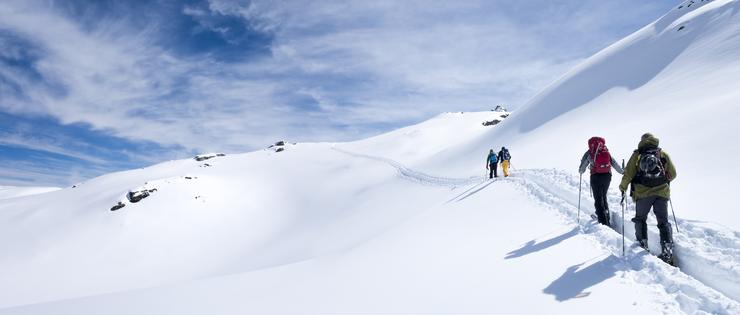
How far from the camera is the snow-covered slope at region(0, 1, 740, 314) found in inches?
241

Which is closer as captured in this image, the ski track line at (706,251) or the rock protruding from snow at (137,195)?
the ski track line at (706,251)

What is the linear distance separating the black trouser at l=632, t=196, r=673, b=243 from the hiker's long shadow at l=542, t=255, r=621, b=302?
0.89 m

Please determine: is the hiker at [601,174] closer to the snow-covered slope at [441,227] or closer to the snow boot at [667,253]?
the snow-covered slope at [441,227]

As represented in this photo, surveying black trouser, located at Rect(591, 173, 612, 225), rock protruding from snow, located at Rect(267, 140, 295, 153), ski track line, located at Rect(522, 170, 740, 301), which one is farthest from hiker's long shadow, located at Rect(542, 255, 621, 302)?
rock protruding from snow, located at Rect(267, 140, 295, 153)

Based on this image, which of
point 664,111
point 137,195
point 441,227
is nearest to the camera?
point 441,227

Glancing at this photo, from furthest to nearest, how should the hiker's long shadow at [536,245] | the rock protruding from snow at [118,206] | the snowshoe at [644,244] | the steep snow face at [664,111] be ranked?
1. the rock protruding from snow at [118,206]
2. the steep snow face at [664,111]
3. the hiker's long shadow at [536,245]
4. the snowshoe at [644,244]

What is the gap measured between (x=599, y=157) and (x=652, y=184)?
90.3 inches

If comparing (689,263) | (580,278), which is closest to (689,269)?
(689,263)

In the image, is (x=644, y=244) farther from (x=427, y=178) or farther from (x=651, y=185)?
(x=427, y=178)

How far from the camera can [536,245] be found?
807cm

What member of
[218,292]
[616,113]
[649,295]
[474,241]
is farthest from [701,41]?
[218,292]

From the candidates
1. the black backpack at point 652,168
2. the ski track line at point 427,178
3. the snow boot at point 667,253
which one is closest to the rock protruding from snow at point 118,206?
the ski track line at point 427,178

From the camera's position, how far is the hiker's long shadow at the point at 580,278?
5488mm

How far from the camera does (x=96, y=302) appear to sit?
284 inches
